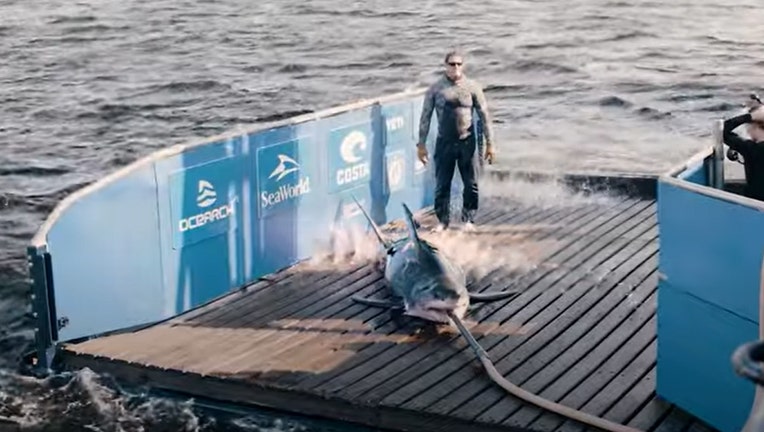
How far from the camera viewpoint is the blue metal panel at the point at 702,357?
26.6 feet

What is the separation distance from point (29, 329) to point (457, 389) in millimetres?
6097

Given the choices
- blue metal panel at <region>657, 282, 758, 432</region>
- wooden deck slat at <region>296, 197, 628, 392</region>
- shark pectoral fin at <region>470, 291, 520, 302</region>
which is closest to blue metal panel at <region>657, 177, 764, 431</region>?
blue metal panel at <region>657, 282, 758, 432</region>

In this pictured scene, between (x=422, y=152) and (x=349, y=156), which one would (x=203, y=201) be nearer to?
(x=349, y=156)

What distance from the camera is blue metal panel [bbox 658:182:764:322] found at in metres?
7.70

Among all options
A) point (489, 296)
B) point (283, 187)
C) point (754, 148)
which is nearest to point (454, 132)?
point (283, 187)

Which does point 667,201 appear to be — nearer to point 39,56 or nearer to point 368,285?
point 368,285

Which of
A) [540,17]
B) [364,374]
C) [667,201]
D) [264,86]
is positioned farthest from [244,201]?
[540,17]

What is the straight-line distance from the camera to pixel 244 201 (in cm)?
1209

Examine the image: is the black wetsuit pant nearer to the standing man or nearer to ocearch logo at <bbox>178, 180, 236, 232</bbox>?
the standing man

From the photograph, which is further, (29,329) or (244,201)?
(29,329)

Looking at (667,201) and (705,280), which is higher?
(667,201)

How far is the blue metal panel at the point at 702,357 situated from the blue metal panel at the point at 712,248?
11 centimetres

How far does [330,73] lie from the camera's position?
1296 inches

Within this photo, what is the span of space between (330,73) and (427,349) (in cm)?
2322
